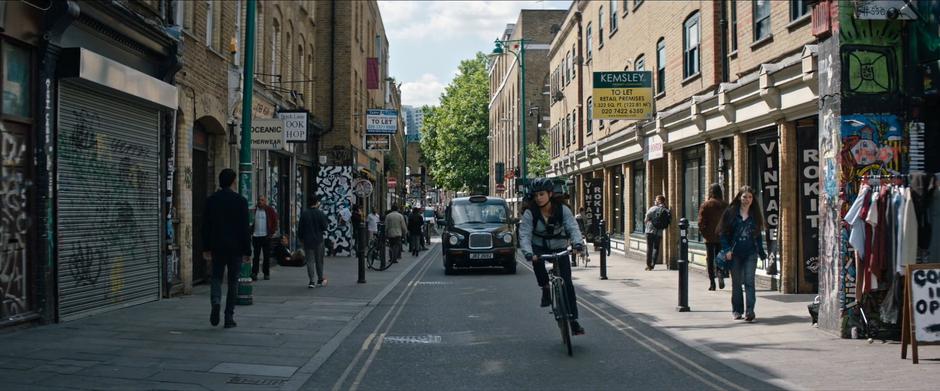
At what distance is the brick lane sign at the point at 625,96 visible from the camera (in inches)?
853

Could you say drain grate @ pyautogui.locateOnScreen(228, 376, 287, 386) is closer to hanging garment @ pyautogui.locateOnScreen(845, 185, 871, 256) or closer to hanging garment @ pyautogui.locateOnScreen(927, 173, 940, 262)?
hanging garment @ pyautogui.locateOnScreen(845, 185, 871, 256)

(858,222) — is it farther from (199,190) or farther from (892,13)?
(199,190)

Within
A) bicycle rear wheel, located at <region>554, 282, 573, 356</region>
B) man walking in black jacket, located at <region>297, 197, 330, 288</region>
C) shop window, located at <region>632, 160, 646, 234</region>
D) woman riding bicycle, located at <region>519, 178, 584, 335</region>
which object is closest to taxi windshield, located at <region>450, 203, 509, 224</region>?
man walking in black jacket, located at <region>297, 197, 330, 288</region>

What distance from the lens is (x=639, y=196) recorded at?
1047 inches

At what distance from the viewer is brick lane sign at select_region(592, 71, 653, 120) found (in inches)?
853

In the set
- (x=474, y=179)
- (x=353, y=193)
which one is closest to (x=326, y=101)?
(x=353, y=193)

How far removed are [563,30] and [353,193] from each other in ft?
53.0

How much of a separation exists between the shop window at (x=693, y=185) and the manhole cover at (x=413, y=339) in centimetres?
1175

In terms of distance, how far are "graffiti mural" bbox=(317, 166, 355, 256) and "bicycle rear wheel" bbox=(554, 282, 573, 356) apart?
66.8ft

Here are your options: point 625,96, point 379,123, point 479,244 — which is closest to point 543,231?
point 479,244

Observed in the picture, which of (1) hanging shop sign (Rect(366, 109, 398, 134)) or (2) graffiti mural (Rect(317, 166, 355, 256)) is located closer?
(2) graffiti mural (Rect(317, 166, 355, 256))

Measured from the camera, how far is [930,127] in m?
9.27

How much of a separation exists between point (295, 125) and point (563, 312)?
13.0 meters

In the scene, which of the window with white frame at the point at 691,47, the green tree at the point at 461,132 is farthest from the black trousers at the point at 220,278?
the green tree at the point at 461,132
